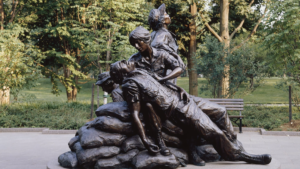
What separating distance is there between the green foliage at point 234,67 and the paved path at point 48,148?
304 cm

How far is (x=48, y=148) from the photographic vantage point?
299 inches

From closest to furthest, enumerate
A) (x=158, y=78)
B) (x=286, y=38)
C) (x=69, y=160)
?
(x=69, y=160) → (x=158, y=78) → (x=286, y=38)

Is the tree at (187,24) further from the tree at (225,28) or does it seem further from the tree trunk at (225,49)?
the tree trunk at (225,49)

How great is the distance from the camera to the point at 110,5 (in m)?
15.4

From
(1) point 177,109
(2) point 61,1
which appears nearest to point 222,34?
(2) point 61,1

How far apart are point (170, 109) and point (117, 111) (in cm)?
85

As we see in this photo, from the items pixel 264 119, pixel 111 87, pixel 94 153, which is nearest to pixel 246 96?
pixel 264 119

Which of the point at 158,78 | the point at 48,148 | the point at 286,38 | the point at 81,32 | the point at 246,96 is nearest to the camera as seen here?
the point at 158,78

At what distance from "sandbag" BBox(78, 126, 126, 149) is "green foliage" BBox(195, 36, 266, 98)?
25.8 feet

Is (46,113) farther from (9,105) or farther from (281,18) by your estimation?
(281,18)

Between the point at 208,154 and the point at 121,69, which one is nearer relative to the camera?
the point at 121,69

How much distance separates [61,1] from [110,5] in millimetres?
3633

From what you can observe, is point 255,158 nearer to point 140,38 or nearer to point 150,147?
point 150,147

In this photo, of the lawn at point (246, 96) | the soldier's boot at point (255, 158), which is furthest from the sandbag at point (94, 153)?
the lawn at point (246, 96)
